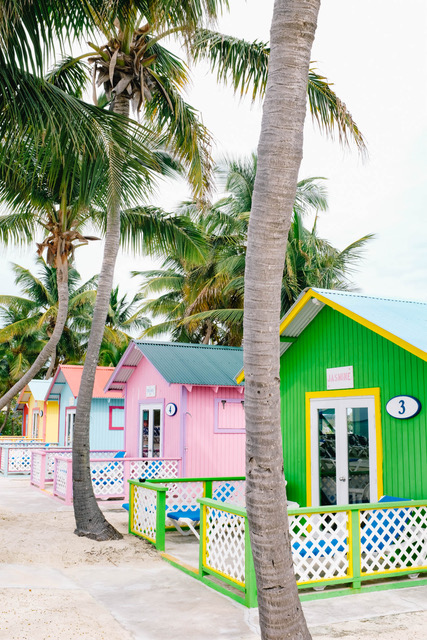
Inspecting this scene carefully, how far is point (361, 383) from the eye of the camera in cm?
902

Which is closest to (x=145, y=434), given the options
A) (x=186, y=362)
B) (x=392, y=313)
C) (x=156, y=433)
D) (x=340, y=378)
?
(x=156, y=433)

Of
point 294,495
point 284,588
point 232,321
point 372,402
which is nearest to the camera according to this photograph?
point 284,588

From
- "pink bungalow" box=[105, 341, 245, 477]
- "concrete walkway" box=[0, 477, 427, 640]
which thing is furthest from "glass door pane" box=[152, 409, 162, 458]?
"concrete walkway" box=[0, 477, 427, 640]

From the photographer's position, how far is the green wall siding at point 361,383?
8.09 m

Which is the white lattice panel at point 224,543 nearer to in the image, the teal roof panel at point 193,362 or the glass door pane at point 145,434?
the teal roof panel at point 193,362

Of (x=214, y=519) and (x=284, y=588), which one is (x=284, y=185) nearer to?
(x=284, y=588)

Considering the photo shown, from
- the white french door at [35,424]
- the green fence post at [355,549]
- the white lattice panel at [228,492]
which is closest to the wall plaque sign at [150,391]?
the white lattice panel at [228,492]

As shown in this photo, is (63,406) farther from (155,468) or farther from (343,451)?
(343,451)

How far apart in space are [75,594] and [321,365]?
16.2 feet

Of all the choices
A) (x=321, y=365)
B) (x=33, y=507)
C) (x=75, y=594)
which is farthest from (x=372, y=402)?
(x=33, y=507)

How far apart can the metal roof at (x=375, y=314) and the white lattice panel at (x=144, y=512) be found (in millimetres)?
3434

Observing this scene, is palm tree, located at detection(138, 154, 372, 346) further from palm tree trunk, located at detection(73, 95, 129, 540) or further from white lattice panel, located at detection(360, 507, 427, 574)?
white lattice panel, located at detection(360, 507, 427, 574)

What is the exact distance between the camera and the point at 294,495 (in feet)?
33.6

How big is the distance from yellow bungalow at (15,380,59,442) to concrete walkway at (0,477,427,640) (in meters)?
19.9
